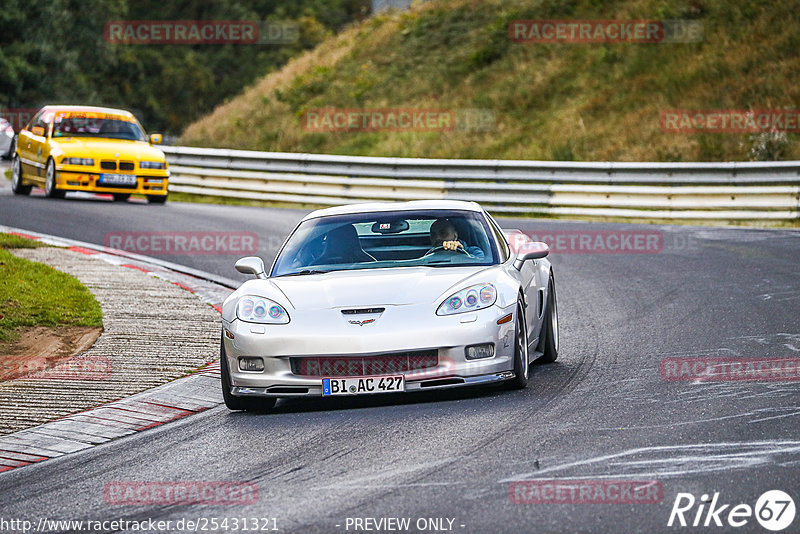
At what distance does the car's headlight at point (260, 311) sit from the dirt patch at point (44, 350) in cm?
186

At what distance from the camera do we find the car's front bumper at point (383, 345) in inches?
292

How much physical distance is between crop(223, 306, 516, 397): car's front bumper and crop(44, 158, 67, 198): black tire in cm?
1575

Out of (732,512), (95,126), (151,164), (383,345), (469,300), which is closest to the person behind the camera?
(732,512)

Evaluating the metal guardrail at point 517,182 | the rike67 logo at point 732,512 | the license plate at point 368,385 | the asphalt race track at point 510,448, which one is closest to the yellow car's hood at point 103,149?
the metal guardrail at point 517,182

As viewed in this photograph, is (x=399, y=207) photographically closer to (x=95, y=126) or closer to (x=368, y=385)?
(x=368, y=385)

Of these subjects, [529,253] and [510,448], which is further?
[529,253]

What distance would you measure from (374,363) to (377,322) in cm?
25

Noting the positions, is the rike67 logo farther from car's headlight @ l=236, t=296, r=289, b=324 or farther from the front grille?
car's headlight @ l=236, t=296, r=289, b=324

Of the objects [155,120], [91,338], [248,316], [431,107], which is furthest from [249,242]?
[155,120]

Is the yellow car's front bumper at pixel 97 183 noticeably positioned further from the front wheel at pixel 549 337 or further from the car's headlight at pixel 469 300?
the car's headlight at pixel 469 300

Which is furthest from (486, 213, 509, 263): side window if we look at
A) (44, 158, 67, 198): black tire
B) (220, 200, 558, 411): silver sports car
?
(44, 158, 67, 198): black tire

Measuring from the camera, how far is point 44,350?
392 inches

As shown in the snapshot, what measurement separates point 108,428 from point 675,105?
22.5m

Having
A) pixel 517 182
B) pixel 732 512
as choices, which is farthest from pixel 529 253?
pixel 517 182
